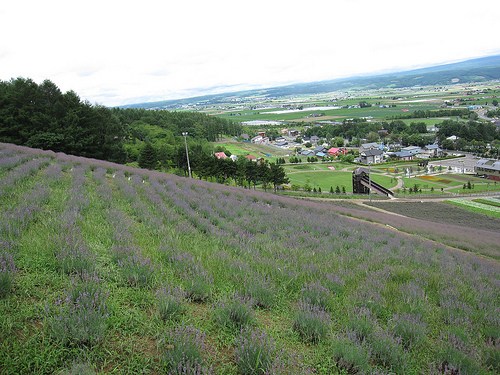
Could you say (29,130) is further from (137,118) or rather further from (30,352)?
(137,118)

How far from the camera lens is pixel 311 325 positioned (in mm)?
3188

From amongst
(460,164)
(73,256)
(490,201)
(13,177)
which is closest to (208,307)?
(73,256)

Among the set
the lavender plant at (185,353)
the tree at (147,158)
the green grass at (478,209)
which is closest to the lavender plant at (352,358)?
the lavender plant at (185,353)

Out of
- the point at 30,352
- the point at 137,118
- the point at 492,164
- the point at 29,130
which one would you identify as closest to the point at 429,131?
the point at 492,164

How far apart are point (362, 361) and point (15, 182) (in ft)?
30.8

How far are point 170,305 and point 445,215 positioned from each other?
1480 inches

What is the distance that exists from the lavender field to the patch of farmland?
28.4 m

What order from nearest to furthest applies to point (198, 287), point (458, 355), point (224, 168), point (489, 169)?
point (458, 355), point (198, 287), point (224, 168), point (489, 169)

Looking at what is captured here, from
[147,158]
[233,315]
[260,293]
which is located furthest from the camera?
[147,158]

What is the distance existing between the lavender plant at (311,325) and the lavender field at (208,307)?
0.05 ft

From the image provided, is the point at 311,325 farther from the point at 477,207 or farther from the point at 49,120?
the point at 477,207

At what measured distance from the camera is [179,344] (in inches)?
100.0

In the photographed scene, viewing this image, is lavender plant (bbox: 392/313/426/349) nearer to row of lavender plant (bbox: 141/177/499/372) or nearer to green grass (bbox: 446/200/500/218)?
row of lavender plant (bbox: 141/177/499/372)

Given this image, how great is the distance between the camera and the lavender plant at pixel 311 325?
124 inches
